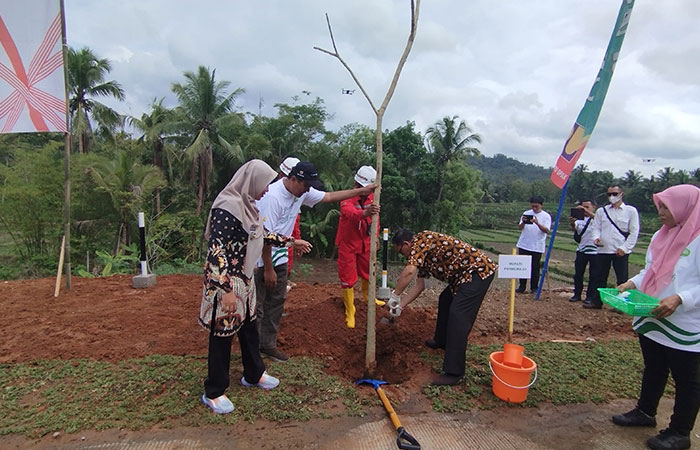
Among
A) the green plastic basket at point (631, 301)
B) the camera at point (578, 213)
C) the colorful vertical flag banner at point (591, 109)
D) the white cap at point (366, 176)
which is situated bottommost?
the green plastic basket at point (631, 301)

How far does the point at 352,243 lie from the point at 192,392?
2.19m

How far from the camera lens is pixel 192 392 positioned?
3.05m

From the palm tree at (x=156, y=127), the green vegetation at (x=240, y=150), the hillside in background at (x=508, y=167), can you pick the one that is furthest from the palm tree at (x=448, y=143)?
the hillside in background at (x=508, y=167)

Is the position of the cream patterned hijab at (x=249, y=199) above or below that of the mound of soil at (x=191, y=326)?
above

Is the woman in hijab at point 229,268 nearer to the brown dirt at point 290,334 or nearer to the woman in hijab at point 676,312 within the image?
the brown dirt at point 290,334

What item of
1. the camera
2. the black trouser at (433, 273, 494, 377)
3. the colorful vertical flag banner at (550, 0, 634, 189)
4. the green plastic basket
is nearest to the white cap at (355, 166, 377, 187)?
the black trouser at (433, 273, 494, 377)

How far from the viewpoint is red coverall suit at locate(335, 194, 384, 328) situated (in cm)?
447

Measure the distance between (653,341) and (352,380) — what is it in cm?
222

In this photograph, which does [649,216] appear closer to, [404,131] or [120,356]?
[404,131]

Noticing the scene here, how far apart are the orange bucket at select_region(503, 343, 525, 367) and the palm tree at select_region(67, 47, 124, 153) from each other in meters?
23.3

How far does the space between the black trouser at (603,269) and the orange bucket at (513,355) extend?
3367mm

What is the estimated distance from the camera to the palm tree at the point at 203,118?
20.1 metres

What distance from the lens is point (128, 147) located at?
22.7 metres

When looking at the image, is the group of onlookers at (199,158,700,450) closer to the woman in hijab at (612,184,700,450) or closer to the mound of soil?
the woman in hijab at (612,184,700,450)
